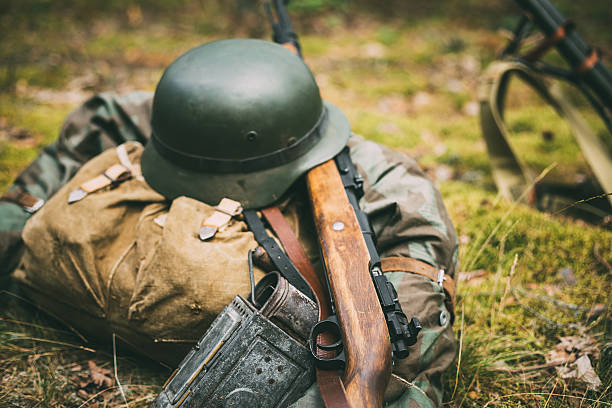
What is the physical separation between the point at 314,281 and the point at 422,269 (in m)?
0.55

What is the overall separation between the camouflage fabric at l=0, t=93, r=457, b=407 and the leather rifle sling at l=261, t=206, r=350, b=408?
5.6 inches

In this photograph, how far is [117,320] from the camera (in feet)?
7.28

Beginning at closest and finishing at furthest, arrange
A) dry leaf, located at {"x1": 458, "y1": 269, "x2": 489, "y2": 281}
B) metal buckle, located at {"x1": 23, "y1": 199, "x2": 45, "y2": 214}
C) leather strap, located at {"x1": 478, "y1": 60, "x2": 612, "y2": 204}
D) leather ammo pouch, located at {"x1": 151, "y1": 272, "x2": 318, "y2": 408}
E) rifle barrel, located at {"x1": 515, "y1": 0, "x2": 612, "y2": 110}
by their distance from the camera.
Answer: leather ammo pouch, located at {"x1": 151, "y1": 272, "x2": 318, "y2": 408}, metal buckle, located at {"x1": 23, "y1": 199, "x2": 45, "y2": 214}, dry leaf, located at {"x1": 458, "y1": 269, "x2": 489, "y2": 281}, rifle barrel, located at {"x1": 515, "y1": 0, "x2": 612, "y2": 110}, leather strap, located at {"x1": 478, "y1": 60, "x2": 612, "y2": 204}

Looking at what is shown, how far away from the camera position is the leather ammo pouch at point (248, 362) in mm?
1680

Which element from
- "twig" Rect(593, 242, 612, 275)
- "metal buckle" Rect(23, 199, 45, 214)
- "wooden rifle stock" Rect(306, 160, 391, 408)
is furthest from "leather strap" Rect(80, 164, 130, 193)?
"twig" Rect(593, 242, 612, 275)

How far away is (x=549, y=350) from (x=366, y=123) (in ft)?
9.84

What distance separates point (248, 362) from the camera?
5.61 feet

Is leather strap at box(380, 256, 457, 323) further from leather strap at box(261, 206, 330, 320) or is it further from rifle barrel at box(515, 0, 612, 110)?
rifle barrel at box(515, 0, 612, 110)

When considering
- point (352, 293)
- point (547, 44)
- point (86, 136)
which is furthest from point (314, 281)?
point (547, 44)

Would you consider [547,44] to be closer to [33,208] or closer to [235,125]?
[235,125]

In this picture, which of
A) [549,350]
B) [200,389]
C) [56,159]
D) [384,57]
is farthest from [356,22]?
[200,389]

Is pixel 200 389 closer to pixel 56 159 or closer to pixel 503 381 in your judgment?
pixel 503 381

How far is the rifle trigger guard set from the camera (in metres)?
1.64

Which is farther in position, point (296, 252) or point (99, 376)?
point (99, 376)
